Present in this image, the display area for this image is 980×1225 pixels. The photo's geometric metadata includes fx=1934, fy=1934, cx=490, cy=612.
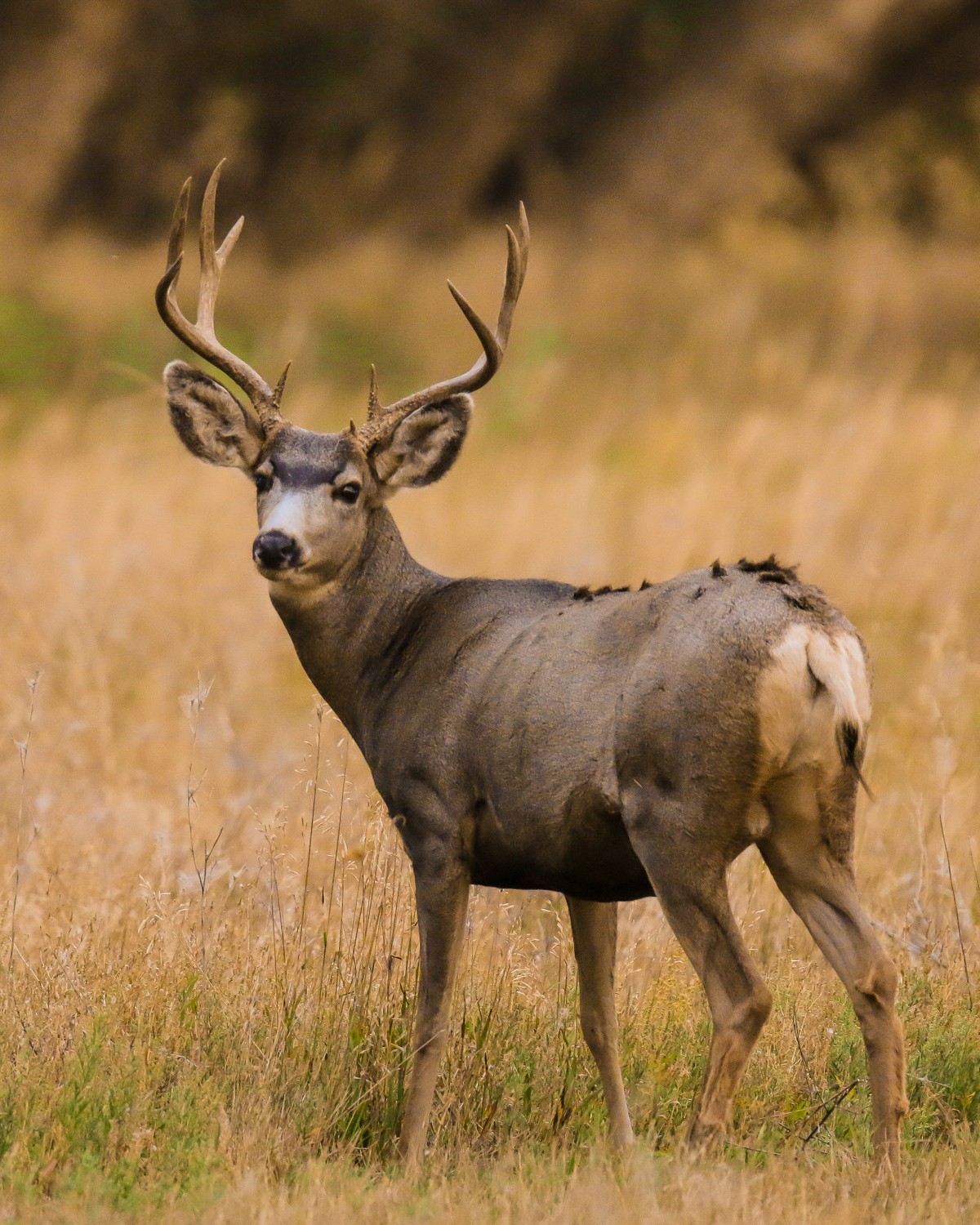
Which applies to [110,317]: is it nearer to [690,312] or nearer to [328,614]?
[690,312]

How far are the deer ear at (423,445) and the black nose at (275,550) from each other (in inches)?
21.6

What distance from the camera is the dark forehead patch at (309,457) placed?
6.09 metres

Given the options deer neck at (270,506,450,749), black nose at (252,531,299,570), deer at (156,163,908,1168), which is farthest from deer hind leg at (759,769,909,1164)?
black nose at (252,531,299,570)

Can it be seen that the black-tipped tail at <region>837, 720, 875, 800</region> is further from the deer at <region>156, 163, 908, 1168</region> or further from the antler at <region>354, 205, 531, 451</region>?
the antler at <region>354, 205, 531, 451</region>

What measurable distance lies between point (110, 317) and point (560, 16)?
9111mm

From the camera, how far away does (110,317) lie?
20812 mm

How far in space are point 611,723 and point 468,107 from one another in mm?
21680

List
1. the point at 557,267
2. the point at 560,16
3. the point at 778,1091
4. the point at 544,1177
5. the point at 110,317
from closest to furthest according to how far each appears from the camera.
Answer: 1. the point at 544,1177
2. the point at 778,1091
3. the point at 110,317
4. the point at 557,267
5. the point at 560,16

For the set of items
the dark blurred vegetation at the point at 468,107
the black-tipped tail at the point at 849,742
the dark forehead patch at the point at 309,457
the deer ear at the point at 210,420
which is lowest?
the black-tipped tail at the point at 849,742

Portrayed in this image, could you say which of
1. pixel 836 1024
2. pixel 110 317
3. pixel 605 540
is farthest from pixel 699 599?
pixel 110 317

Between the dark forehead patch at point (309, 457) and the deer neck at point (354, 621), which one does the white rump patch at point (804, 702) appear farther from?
the dark forehead patch at point (309, 457)

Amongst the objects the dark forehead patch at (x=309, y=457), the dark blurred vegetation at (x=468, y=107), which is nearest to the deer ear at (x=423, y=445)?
the dark forehead patch at (x=309, y=457)

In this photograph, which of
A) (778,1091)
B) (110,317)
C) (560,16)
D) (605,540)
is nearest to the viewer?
(778,1091)

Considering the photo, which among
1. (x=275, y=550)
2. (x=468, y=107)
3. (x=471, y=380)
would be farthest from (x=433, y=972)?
(x=468, y=107)
